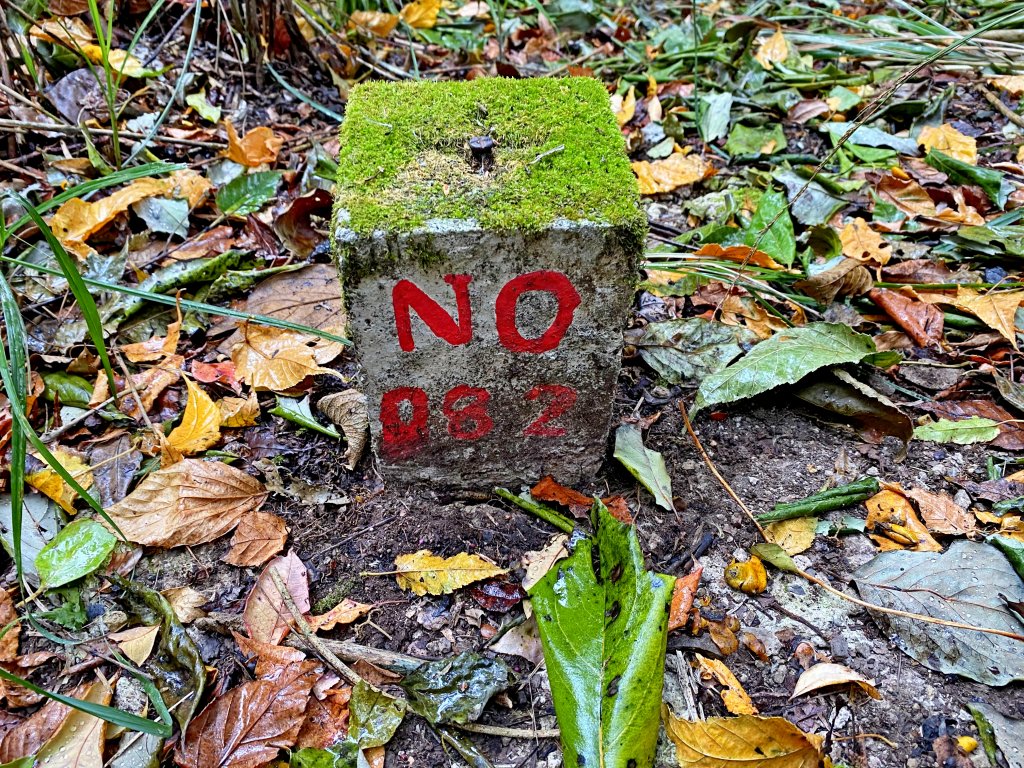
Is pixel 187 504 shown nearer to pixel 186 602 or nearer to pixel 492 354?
pixel 186 602

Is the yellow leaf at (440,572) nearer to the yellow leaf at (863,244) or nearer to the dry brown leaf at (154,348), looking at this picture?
the dry brown leaf at (154,348)

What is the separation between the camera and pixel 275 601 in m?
1.54

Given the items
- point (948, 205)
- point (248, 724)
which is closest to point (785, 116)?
point (948, 205)

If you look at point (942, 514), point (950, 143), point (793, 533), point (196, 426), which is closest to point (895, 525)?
point (942, 514)

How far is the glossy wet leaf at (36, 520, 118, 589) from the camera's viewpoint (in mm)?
1563

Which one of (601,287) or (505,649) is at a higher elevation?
(601,287)

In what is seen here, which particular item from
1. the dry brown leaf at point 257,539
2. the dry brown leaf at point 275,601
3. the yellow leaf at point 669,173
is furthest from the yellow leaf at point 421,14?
the dry brown leaf at point 275,601

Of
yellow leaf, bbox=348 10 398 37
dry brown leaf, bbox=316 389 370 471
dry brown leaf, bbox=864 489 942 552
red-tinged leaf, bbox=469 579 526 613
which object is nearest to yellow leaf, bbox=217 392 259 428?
dry brown leaf, bbox=316 389 370 471

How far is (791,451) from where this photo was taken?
6.00 ft

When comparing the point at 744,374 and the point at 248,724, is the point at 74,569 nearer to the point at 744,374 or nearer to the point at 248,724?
the point at 248,724

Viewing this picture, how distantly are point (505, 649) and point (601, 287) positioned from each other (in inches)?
30.2

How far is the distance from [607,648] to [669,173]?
199 cm

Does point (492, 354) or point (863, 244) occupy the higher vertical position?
point (492, 354)

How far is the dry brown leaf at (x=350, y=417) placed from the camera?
181 centimetres
